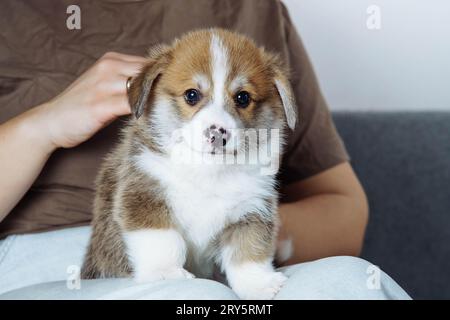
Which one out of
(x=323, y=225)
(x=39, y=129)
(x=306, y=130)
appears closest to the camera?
(x=39, y=129)

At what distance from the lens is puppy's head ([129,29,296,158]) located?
1.31m

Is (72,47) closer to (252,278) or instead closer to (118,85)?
(118,85)

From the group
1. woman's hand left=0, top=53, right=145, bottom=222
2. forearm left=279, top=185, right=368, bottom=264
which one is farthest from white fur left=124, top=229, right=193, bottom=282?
forearm left=279, top=185, right=368, bottom=264

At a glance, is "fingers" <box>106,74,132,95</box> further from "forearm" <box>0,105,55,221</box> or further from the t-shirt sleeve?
the t-shirt sleeve

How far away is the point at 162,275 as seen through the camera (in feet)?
4.34

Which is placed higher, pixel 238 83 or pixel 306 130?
pixel 238 83

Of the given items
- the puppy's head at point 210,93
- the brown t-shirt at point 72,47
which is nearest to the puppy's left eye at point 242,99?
the puppy's head at point 210,93

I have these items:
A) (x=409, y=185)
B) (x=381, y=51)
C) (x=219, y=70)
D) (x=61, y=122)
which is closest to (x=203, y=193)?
(x=219, y=70)

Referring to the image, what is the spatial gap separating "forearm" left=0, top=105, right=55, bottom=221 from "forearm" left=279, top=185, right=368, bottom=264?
698 mm

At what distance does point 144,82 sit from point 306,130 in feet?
2.40

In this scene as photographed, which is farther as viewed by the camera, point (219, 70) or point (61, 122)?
point (61, 122)

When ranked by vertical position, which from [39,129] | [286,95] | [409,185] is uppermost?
[286,95]

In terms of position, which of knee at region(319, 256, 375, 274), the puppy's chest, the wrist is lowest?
knee at region(319, 256, 375, 274)

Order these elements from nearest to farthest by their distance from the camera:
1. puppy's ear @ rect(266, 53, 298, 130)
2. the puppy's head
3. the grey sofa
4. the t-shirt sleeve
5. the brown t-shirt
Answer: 1. the puppy's head
2. puppy's ear @ rect(266, 53, 298, 130)
3. the brown t-shirt
4. the t-shirt sleeve
5. the grey sofa
